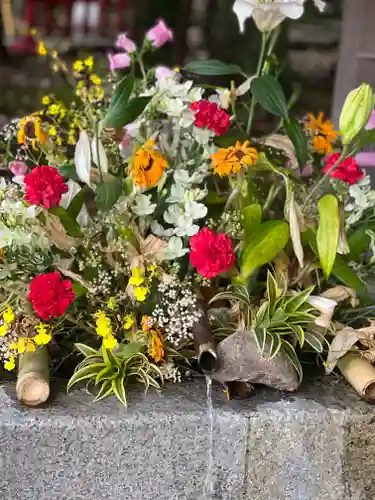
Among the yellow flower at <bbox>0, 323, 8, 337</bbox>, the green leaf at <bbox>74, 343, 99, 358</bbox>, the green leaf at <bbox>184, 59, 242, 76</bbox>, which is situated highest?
the green leaf at <bbox>184, 59, 242, 76</bbox>

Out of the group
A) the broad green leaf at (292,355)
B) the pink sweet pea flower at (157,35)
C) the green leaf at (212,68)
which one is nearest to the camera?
the broad green leaf at (292,355)

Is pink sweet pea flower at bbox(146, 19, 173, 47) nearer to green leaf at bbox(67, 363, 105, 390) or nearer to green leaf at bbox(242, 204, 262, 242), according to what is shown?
green leaf at bbox(242, 204, 262, 242)

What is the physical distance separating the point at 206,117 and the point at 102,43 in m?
3.51

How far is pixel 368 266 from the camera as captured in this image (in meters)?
1.09

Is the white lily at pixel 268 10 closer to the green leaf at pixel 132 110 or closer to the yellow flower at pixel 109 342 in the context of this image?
the green leaf at pixel 132 110

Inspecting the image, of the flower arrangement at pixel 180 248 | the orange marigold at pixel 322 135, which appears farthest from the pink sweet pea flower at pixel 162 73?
the orange marigold at pixel 322 135

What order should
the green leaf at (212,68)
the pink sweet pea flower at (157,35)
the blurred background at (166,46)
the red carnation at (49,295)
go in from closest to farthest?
the red carnation at (49,295)
the green leaf at (212,68)
the pink sweet pea flower at (157,35)
the blurred background at (166,46)

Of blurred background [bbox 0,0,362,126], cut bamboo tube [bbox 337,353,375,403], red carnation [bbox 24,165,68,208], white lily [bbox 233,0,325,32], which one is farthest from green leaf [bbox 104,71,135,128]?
blurred background [bbox 0,0,362,126]

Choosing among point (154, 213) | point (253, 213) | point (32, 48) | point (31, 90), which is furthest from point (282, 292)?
point (32, 48)

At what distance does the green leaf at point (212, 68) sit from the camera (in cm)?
110

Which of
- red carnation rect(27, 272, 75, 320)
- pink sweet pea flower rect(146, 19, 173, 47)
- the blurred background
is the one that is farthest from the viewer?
the blurred background

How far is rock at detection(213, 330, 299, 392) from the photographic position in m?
0.93

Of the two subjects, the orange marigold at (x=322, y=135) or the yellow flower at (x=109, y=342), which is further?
the orange marigold at (x=322, y=135)

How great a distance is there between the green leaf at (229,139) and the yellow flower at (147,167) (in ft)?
0.49
